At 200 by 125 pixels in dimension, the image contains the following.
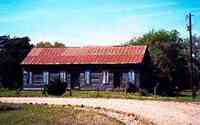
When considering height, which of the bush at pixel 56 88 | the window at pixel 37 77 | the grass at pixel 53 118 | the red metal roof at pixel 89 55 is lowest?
the grass at pixel 53 118

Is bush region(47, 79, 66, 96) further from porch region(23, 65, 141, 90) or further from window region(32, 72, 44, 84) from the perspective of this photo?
window region(32, 72, 44, 84)

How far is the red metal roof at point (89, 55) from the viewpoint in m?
47.9

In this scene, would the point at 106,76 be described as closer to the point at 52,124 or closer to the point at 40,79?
the point at 40,79

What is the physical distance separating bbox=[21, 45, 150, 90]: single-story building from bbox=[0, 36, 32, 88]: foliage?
20.8ft

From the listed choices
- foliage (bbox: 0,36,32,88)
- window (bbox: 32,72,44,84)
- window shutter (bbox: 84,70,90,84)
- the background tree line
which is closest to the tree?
the background tree line

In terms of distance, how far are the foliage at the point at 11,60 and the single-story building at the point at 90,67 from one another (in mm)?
6347

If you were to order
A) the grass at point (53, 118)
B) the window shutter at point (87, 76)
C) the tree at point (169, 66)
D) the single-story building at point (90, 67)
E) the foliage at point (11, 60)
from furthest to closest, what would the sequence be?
the foliage at point (11, 60), the tree at point (169, 66), the window shutter at point (87, 76), the single-story building at point (90, 67), the grass at point (53, 118)

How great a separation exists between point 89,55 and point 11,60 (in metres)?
13.9

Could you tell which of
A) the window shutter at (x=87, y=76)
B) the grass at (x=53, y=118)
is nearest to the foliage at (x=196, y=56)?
the window shutter at (x=87, y=76)

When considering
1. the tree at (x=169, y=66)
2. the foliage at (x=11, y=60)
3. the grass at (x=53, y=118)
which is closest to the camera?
the grass at (x=53, y=118)

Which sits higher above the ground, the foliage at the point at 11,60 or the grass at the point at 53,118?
the foliage at the point at 11,60

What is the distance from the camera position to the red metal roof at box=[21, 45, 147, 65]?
47.9 m

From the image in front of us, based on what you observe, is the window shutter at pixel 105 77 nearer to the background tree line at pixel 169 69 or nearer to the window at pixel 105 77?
the window at pixel 105 77

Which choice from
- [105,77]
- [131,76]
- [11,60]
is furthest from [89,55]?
[11,60]
